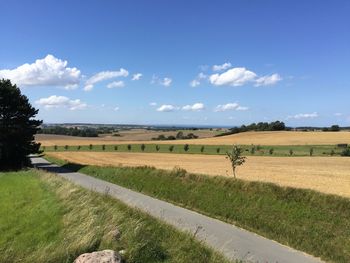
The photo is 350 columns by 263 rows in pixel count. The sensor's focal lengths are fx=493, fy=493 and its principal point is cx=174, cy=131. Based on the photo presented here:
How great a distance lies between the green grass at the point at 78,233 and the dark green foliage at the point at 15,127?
38560 millimetres

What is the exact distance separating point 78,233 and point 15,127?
51855 millimetres

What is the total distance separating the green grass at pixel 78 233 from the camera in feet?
35.3

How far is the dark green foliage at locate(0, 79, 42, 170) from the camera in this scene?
60938 mm

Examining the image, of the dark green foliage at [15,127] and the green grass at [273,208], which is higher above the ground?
the dark green foliage at [15,127]

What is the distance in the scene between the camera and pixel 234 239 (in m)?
18.2

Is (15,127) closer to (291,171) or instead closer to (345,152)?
(291,171)

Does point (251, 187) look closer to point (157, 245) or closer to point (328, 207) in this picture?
point (328, 207)

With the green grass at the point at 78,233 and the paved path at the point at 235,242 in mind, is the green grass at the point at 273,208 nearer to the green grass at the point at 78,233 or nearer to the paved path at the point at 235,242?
the paved path at the point at 235,242

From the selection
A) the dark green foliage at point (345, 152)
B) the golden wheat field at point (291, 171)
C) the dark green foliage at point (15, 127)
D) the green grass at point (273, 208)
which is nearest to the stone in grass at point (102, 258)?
the green grass at point (273, 208)

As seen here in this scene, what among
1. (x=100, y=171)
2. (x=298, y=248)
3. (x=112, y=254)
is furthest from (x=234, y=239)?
(x=100, y=171)

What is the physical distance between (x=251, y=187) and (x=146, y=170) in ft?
48.8

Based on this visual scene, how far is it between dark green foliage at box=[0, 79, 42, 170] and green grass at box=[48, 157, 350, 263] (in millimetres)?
31252

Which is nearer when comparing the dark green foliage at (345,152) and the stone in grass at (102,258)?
the stone in grass at (102,258)

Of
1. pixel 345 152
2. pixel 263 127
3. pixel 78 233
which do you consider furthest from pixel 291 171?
pixel 263 127
